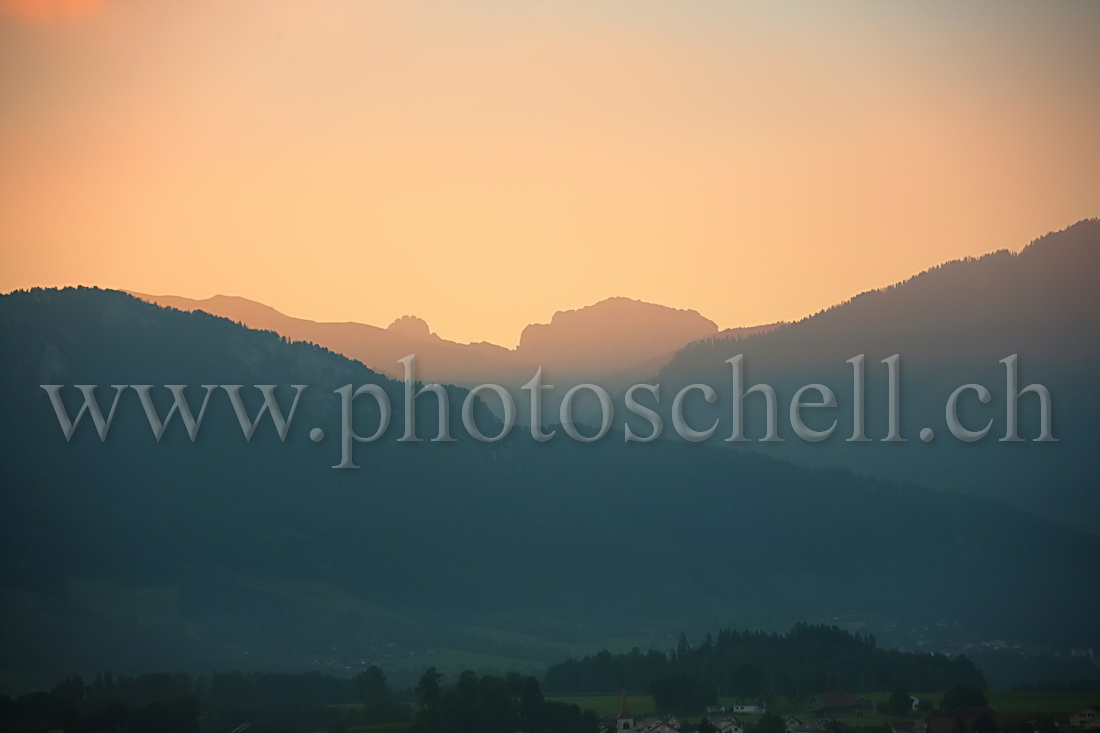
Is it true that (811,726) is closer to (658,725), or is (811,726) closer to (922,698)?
(658,725)

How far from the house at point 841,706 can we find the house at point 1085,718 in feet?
47.5

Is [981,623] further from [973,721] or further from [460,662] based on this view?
[973,721]

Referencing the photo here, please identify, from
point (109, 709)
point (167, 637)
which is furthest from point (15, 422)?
point (109, 709)

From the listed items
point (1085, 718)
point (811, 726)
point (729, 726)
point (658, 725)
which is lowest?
point (811, 726)

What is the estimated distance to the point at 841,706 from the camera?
344 feet

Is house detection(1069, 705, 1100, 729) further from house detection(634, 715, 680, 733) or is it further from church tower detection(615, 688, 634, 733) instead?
church tower detection(615, 688, 634, 733)

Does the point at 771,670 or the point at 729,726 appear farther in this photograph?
the point at 771,670

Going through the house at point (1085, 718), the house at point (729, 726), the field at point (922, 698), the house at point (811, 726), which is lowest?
the field at point (922, 698)

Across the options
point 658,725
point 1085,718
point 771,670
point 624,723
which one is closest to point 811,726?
point 658,725

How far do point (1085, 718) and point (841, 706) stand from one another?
1705cm

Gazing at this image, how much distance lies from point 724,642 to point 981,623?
7713 cm

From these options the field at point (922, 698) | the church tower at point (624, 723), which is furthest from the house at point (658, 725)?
the field at point (922, 698)

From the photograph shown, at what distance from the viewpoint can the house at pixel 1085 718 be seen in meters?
91.9

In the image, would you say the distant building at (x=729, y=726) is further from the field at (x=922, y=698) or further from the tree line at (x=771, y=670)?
the tree line at (x=771, y=670)
